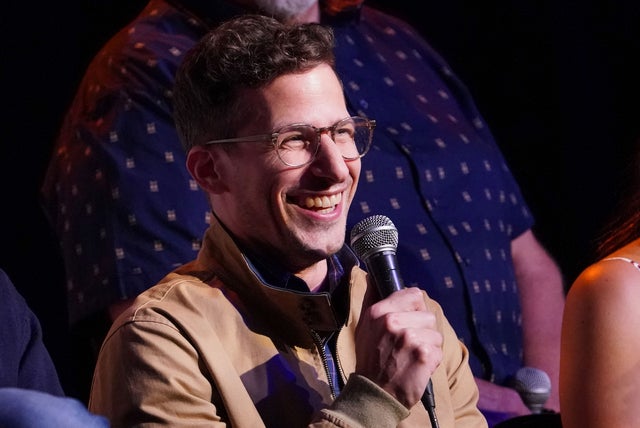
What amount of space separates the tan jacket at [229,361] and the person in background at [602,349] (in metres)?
0.26

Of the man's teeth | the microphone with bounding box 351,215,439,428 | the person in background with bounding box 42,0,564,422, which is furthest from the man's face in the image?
the person in background with bounding box 42,0,564,422

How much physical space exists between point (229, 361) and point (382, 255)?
30 cm

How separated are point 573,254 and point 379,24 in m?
0.90

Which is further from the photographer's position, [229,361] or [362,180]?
[362,180]

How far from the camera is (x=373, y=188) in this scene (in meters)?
2.90

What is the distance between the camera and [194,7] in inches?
113

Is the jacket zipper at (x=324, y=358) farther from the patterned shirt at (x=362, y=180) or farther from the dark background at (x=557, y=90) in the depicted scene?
the dark background at (x=557, y=90)

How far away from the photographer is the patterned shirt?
2.61 metres

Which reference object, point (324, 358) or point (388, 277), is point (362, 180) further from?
point (388, 277)

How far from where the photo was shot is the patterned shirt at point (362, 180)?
2605 mm

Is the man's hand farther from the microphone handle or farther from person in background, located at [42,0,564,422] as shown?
person in background, located at [42,0,564,422]

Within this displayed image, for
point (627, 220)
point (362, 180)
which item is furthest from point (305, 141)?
point (362, 180)

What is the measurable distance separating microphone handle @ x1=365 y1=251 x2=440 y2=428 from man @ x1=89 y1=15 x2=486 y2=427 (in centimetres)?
4

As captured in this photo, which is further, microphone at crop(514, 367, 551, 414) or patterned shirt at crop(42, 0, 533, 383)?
microphone at crop(514, 367, 551, 414)
